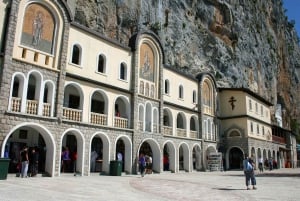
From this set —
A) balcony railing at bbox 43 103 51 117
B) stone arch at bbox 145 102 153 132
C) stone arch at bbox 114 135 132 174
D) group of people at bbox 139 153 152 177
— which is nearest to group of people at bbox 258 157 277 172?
stone arch at bbox 145 102 153 132

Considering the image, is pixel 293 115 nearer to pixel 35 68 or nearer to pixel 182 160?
pixel 182 160

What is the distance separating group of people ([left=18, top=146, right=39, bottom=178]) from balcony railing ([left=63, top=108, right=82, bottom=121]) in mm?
3657

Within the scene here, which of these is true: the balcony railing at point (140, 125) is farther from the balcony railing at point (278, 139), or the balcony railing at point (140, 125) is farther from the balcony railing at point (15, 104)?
the balcony railing at point (278, 139)

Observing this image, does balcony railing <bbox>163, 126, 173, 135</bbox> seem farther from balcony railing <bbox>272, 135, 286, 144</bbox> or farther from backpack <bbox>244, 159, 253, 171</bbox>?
balcony railing <bbox>272, 135, 286, 144</bbox>

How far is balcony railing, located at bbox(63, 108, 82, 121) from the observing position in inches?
839

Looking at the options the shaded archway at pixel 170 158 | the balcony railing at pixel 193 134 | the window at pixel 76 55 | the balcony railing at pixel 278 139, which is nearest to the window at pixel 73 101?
the window at pixel 76 55

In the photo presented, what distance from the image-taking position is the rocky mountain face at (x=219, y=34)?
3938cm

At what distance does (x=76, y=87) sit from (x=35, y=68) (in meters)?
3.72

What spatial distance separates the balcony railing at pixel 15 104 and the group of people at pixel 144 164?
31.7 feet

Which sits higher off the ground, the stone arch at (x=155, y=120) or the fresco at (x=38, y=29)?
the fresco at (x=38, y=29)

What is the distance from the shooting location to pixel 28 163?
59.3 ft

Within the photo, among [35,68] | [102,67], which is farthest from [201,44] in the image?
[35,68]

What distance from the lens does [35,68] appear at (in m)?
19.4

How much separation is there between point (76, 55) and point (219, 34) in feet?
125
